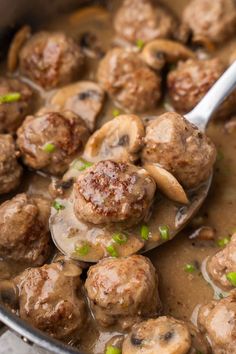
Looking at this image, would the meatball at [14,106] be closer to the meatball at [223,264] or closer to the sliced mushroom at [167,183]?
the sliced mushroom at [167,183]

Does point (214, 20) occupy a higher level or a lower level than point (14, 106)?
higher

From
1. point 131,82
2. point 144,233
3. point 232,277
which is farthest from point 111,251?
point 131,82

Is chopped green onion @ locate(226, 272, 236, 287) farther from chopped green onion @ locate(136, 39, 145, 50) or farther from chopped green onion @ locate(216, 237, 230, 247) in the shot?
chopped green onion @ locate(136, 39, 145, 50)

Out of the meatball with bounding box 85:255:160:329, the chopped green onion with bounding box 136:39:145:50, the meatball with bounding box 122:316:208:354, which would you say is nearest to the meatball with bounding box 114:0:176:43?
the chopped green onion with bounding box 136:39:145:50

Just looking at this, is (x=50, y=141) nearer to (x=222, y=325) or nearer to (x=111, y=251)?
(x=111, y=251)

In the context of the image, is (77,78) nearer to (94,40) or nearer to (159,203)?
(94,40)

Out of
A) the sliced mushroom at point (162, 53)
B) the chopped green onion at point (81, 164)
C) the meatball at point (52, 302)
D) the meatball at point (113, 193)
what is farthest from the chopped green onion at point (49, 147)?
the sliced mushroom at point (162, 53)
